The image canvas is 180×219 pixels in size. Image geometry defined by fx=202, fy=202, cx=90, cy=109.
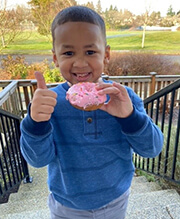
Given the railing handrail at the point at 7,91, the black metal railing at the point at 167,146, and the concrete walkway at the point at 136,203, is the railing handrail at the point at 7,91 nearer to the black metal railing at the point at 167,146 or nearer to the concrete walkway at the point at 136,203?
the concrete walkway at the point at 136,203

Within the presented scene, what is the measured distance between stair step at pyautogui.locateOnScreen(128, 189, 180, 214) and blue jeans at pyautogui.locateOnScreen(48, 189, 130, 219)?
82cm

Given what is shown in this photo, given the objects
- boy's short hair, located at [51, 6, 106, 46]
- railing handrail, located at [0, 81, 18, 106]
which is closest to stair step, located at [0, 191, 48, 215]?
railing handrail, located at [0, 81, 18, 106]

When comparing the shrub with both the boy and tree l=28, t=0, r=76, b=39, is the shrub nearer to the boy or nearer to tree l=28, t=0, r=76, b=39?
tree l=28, t=0, r=76, b=39

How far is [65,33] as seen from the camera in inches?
30.7

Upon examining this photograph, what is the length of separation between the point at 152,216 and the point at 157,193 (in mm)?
387

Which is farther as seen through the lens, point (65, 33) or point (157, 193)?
point (157, 193)

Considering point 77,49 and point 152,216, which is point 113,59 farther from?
point 77,49

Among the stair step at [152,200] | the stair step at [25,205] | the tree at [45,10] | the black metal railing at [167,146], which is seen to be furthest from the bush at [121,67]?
the stair step at [152,200]

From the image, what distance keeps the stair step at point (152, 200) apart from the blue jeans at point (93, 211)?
2.68ft

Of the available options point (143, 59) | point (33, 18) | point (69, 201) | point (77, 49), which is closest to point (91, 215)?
point (69, 201)

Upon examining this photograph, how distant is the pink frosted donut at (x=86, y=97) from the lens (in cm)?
79

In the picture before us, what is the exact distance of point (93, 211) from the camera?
90 centimetres

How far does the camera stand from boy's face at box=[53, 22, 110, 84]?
775mm

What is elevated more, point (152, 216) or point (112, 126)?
point (112, 126)
